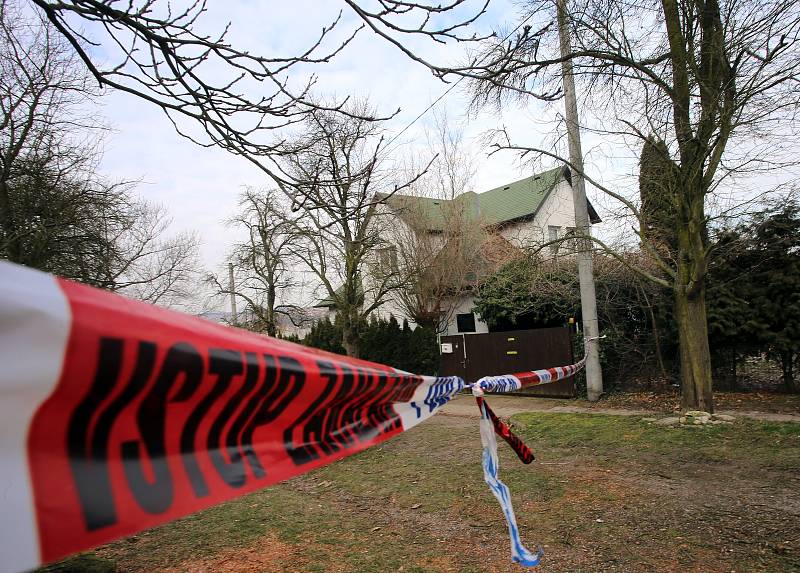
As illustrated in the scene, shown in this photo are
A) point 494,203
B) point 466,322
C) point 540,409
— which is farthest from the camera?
point 494,203

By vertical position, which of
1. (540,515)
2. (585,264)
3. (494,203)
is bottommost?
(540,515)

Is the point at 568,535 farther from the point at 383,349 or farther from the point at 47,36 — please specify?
the point at 383,349

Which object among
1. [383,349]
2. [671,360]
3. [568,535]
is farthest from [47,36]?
[671,360]

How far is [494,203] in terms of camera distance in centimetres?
2722

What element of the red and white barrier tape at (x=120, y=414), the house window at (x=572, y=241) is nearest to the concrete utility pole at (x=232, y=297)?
the house window at (x=572, y=241)

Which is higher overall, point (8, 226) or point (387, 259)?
point (387, 259)

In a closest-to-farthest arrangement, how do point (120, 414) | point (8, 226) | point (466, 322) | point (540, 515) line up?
point (120, 414), point (540, 515), point (8, 226), point (466, 322)

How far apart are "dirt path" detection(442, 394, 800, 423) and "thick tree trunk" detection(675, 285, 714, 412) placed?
2.25ft

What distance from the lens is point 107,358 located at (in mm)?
968

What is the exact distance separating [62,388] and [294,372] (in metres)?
0.63

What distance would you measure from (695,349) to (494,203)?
1946 cm

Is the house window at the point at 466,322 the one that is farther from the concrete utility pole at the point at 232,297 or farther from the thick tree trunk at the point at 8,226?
the thick tree trunk at the point at 8,226

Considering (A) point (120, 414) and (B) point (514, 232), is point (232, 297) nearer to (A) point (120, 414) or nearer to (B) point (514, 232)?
(B) point (514, 232)

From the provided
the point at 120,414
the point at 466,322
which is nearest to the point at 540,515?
the point at 120,414
